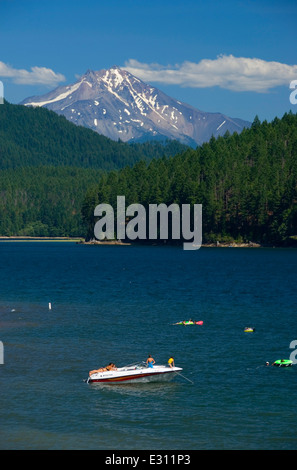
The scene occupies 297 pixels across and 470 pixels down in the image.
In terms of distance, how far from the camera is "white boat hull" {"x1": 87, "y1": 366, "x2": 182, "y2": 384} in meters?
55.9

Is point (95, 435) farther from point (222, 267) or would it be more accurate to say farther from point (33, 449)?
point (222, 267)

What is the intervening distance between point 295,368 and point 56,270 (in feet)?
412

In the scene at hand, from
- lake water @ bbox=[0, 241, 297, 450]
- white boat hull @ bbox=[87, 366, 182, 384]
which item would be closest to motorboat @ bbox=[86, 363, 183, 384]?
white boat hull @ bbox=[87, 366, 182, 384]

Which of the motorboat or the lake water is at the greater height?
the motorboat

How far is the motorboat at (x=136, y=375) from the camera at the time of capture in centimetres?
5588

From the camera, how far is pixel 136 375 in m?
56.4

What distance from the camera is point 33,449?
41.4 meters

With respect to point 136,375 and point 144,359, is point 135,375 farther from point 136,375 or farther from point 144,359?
point 144,359

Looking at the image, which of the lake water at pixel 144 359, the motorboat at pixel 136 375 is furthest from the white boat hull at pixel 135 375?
the lake water at pixel 144 359

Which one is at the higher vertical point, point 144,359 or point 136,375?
point 136,375

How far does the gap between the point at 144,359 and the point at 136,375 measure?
8557 mm

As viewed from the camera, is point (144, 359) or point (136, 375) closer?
→ point (136, 375)

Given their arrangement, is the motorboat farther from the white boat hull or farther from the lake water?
the lake water

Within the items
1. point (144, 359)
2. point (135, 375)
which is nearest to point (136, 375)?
point (135, 375)
